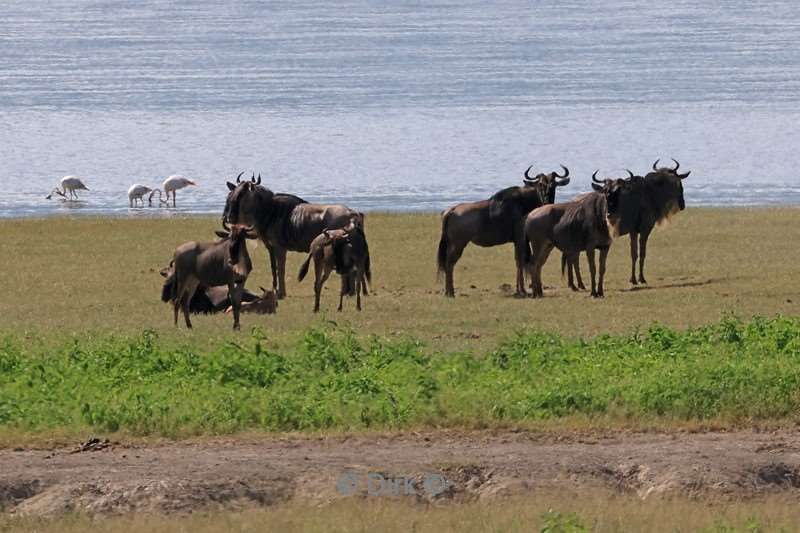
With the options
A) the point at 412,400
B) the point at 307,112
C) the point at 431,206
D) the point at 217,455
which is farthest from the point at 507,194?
the point at 307,112

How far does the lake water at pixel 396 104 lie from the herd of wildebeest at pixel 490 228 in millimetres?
16393

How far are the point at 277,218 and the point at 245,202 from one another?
0.51 metres

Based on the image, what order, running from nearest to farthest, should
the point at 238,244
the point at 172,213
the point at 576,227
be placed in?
1. the point at 238,244
2. the point at 576,227
3. the point at 172,213

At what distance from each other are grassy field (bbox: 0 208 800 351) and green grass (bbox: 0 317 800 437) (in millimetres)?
1860

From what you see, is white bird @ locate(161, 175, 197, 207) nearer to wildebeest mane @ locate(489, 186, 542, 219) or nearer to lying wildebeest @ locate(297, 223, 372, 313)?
wildebeest mane @ locate(489, 186, 542, 219)

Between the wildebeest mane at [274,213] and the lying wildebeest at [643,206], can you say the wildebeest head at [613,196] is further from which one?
the wildebeest mane at [274,213]

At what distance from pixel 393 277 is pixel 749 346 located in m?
10.5

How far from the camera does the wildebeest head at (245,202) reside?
80.7ft

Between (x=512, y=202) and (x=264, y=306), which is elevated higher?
(x=512, y=202)

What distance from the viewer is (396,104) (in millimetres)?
74562

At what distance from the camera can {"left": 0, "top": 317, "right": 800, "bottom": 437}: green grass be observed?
13742 mm

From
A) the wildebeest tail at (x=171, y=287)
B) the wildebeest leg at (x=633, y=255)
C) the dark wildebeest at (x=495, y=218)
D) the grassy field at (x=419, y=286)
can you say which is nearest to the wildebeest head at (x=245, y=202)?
the grassy field at (x=419, y=286)

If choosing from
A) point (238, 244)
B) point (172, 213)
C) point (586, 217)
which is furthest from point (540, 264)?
point (172, 213)

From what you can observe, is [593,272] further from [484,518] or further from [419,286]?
[484,518]
